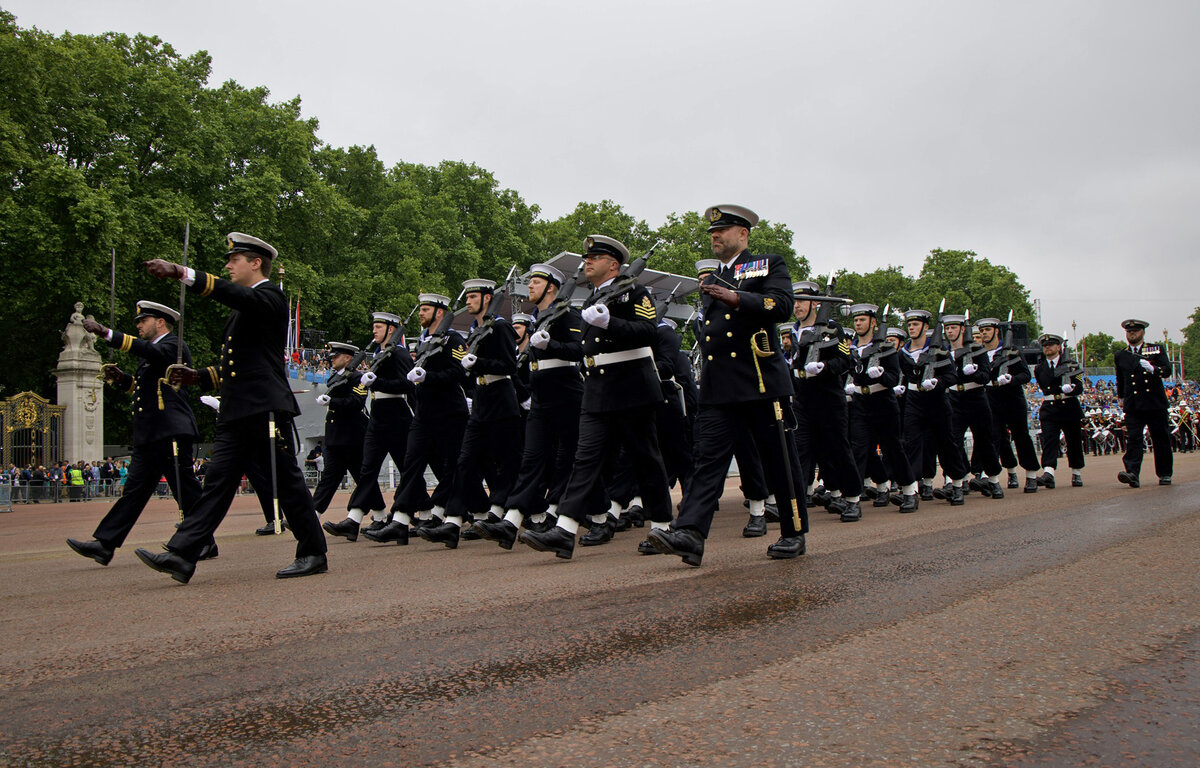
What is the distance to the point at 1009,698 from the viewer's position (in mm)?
3123

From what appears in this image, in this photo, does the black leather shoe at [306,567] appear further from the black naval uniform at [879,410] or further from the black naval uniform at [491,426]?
the black naval uniform at [879,410]

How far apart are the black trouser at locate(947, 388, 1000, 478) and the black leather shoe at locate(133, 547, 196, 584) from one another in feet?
32.2

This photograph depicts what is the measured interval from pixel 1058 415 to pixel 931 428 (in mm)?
3555

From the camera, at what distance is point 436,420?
29.9 ft

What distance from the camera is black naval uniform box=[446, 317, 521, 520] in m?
8.74

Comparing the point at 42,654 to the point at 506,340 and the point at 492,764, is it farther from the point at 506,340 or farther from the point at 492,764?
the point at 506,340

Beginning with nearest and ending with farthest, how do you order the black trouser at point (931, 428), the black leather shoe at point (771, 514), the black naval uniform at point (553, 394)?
1. the black naval uniform at point (553, 394)
2. the black leather shoe at point (771, 514)
3. the black trouser at point (931, 428)

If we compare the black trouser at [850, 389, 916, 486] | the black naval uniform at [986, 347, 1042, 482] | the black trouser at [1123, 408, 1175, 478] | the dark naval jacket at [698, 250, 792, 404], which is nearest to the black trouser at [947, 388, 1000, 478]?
the black naval uniform at [986, 347, 1042, 482]

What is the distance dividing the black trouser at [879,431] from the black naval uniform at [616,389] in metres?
4.64

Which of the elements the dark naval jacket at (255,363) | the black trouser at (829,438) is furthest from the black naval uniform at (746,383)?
the black trouser at (829,438)

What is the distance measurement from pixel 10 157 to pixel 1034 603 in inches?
1195

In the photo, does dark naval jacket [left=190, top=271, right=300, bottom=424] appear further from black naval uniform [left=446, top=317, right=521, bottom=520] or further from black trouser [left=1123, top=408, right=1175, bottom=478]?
black trouser [left=1123, top=408, right=1175, bottom=478]

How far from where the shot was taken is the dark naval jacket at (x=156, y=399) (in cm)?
843

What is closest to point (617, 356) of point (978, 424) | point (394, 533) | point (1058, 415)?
point (394, 533)
